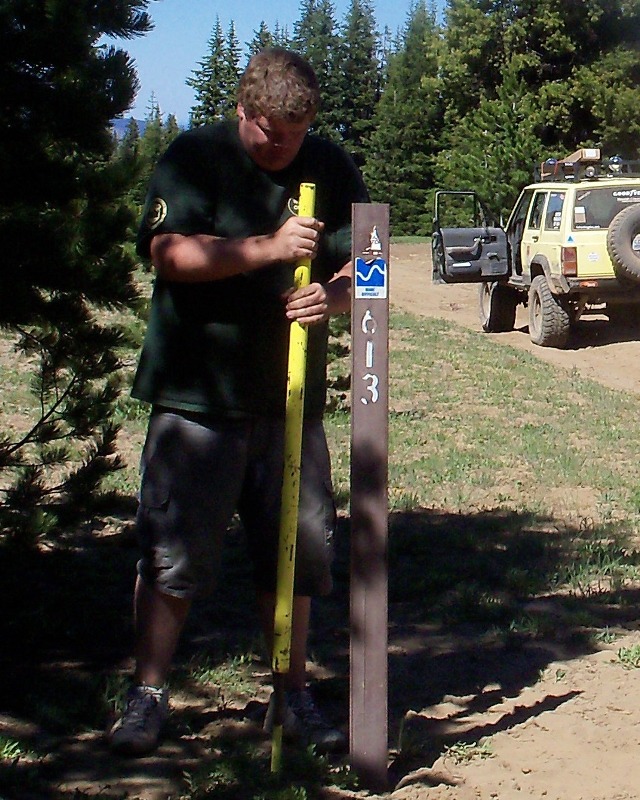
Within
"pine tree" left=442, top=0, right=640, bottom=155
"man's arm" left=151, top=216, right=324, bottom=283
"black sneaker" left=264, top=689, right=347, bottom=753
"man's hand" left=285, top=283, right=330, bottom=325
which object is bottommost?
"black sneaker" left=264, top=689, right=347, bottom=753

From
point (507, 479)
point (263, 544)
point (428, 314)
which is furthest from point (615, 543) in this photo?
point (428, 314)

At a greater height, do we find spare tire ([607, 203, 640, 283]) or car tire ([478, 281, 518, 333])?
spare tire ([607, 203, 640, 283])

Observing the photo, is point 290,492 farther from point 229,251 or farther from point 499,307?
point 499,307

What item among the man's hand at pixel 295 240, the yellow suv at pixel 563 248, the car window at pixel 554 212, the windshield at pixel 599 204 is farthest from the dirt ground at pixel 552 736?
the car window at pixel 554 212

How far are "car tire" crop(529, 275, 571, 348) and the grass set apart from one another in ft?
19.2

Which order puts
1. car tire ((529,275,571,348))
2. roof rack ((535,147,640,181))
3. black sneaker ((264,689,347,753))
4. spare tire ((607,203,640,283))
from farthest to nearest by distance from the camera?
roof rack ((535,147,640,181))
car tire ((529,275,571,348))
spare tire ((607,203,640,283))
black sneaker ((264,689,347,753))

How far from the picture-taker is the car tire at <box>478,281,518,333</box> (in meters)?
16.6

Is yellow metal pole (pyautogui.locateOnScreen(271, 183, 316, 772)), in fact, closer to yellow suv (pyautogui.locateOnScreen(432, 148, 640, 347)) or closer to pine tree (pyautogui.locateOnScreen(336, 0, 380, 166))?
yellow suv (pyautogui.locateOnScreen(432, 148, 640, 347))

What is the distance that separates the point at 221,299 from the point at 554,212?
466 inches

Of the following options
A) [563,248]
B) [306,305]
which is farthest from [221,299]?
[563,248]

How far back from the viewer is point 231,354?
3189mm

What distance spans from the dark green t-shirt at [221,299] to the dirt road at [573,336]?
9.31 metres

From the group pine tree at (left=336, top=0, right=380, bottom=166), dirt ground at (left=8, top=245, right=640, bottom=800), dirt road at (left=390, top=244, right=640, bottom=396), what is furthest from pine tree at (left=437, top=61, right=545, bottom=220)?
dirt ground at (left=8, top=245, right=640, bottom=800)

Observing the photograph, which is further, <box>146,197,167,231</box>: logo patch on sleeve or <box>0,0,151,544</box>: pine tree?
<box>0,0,151,544</box>: pine tree
